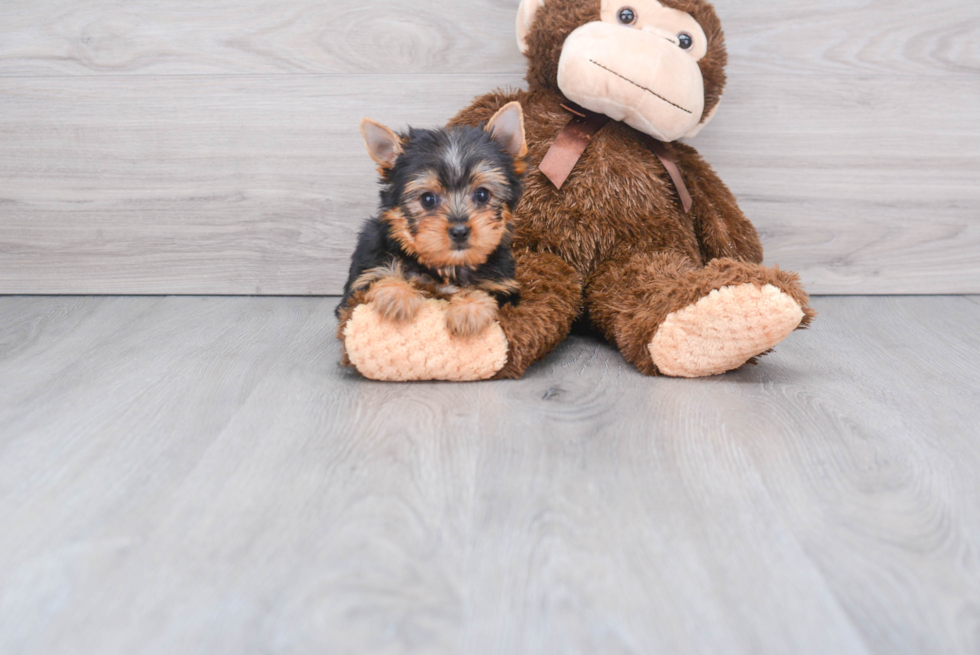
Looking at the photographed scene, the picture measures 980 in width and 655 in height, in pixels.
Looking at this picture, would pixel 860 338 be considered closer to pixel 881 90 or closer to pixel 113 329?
pixel 881 90

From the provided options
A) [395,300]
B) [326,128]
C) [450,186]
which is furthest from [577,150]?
[326,128]

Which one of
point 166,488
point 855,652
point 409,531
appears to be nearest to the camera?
point 855,652

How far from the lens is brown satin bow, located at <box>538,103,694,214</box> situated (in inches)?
69.6

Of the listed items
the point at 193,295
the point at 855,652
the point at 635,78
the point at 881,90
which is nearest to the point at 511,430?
the point at 855,652

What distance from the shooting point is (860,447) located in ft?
4.12

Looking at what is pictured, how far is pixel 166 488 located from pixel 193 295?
126 centimetres

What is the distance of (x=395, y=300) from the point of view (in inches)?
56.0

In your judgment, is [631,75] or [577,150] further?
[577,150]

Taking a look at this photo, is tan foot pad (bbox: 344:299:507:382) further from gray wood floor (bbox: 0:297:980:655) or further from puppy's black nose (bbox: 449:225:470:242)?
puppy's black nose (bbox: 449:225:470:242)

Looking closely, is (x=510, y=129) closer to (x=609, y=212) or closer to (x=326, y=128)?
(x=609, y=212)

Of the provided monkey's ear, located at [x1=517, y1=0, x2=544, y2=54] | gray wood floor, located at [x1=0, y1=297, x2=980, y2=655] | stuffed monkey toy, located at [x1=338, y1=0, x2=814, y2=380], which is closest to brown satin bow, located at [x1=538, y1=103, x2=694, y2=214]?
stuffed monkey toy, located at [x1=338, y1=0, x2=814, y2=380]

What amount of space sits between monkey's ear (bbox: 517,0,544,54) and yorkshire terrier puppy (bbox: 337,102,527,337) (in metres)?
0.44

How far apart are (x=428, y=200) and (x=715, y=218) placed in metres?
0.80

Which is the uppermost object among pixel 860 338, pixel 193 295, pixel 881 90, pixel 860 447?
pixel 881 90
